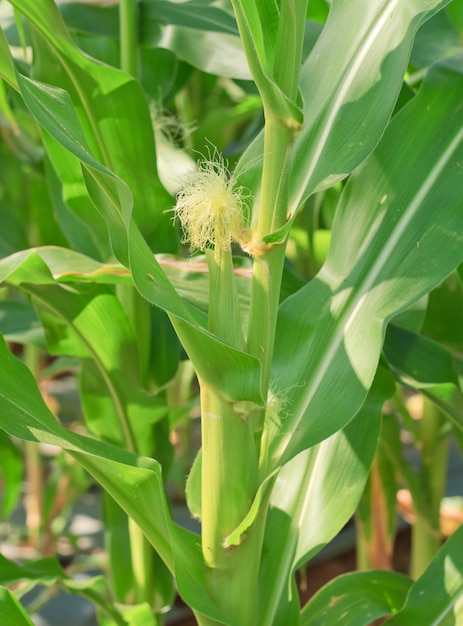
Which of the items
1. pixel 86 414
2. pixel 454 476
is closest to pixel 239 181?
A: pixel 86 414

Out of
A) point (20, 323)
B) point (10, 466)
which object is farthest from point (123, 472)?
point (10, 466)

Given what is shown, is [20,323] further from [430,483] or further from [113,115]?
[430,483]

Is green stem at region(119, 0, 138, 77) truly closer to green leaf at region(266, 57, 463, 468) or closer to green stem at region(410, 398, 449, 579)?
green leaf at region(266, 57, 463, 468)

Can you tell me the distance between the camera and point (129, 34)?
25.1 inches

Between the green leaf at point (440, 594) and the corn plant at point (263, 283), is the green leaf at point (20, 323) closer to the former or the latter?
the corn plant at point (263, 283)

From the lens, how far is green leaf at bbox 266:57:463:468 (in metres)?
0.45

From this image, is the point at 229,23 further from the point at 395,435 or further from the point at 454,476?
the point at 454,476

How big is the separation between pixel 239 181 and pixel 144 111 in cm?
16

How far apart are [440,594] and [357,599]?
0.21ft

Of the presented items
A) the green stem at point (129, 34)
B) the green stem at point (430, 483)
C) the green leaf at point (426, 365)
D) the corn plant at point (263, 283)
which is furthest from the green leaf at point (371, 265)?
the green stem at point (430, 483)

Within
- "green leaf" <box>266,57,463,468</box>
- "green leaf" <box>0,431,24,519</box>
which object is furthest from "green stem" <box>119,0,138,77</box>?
"green leaf" <box>0,431,24,519</box>

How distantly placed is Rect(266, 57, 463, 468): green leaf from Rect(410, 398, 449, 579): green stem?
0.36 metres

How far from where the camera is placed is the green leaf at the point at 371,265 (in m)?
0.45

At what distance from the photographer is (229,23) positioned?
2.11 feet
